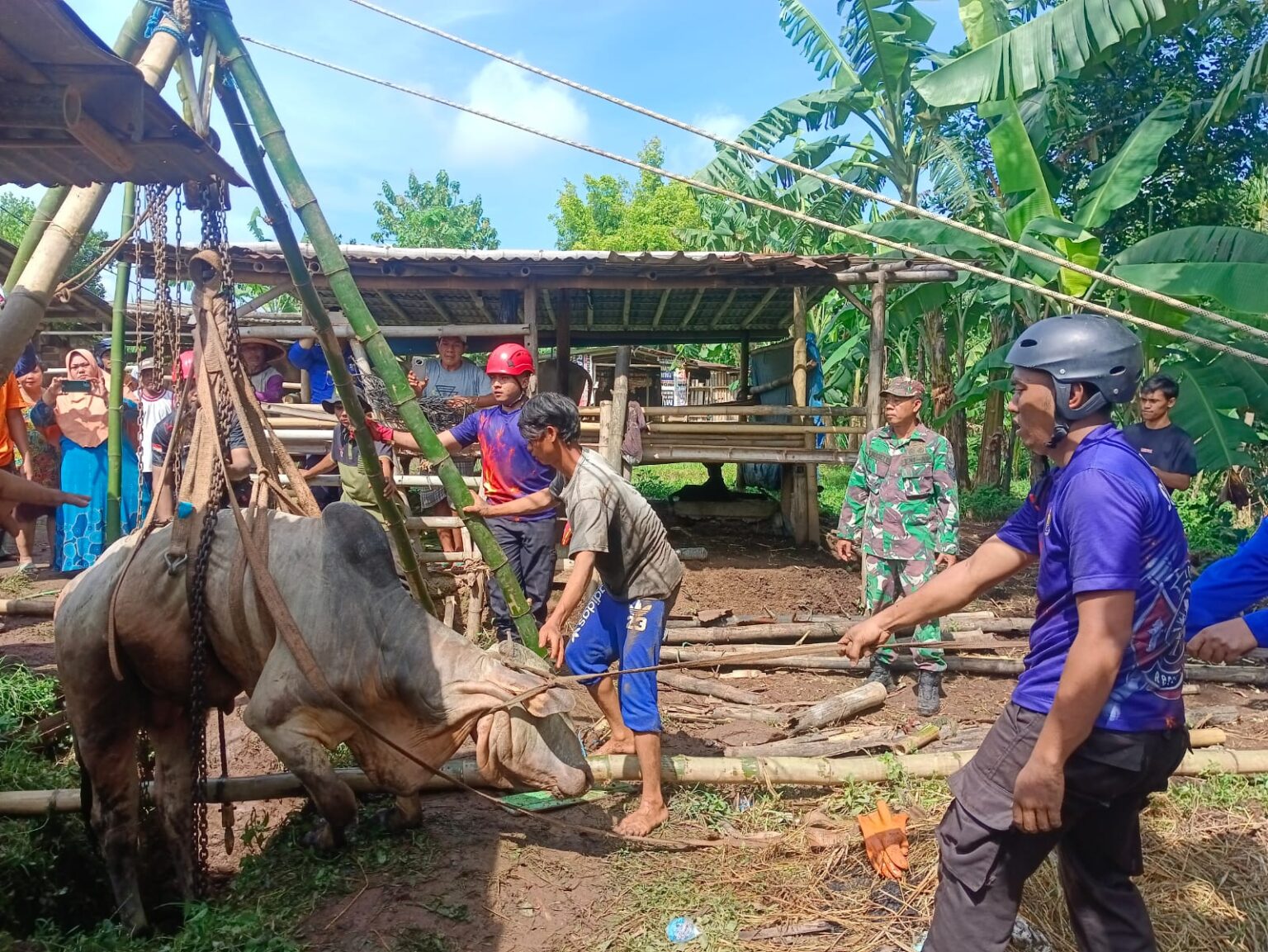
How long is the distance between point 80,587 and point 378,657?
1384 millimetres

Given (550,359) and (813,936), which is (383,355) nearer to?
(813,936)

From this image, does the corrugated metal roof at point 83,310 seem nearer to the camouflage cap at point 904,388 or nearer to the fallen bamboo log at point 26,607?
the fallen bamboo log at point 26,607

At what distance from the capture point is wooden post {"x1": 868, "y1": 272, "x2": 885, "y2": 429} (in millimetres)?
9031

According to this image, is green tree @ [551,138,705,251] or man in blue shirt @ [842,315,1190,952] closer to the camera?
man in blue shirt @ [842,315,1190,952]

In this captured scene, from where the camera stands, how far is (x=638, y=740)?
3934mm

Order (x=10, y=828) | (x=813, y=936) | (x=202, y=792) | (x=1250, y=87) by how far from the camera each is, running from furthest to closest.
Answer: (x=1250, y=87)
(x=10, y=828)
(x=202, y=792)
(x=813, y=936)

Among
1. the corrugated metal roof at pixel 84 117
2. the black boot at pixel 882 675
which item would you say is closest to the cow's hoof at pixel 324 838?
the corrugated metal roof at pixel 84 117

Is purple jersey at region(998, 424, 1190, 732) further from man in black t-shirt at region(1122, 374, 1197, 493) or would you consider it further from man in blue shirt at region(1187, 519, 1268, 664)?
man in black t-shirt at region(1122, 374, 1197, 493)

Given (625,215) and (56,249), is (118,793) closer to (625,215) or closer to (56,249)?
(56,249)

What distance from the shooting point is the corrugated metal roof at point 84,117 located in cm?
235

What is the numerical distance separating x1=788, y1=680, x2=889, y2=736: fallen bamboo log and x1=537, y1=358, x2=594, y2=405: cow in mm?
6322

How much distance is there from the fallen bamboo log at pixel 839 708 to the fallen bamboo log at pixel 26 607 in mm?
5471

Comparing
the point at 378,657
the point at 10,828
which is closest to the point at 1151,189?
the point at 378,657

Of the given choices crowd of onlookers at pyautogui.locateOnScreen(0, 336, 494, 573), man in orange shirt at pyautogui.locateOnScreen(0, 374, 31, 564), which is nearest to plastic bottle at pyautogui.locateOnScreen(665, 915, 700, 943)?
crowd of onlookers at pyautogui.locateOnScreen(0, 336, 494, 573)
